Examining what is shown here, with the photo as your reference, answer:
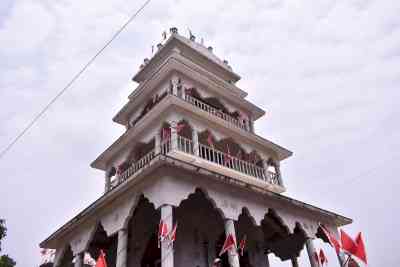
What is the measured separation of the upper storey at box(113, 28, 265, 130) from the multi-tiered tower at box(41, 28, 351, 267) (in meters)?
0.05

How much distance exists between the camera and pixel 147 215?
488 inches

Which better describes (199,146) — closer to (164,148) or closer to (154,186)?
(164,148)

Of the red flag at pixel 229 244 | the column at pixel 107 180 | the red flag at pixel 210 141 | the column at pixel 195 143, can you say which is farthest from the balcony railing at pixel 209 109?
the red flag at pixel 229 244

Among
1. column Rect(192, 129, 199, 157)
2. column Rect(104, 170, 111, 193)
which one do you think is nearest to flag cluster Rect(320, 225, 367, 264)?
column Rect(192, 129, 199, 157)

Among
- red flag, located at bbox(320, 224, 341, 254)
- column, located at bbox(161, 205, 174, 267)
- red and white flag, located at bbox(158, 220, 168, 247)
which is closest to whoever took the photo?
column, located at bbox(161, 205, 174, 267)

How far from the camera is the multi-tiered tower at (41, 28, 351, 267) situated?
9445 mm

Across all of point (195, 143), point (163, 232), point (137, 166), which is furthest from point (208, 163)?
point (163, 232)

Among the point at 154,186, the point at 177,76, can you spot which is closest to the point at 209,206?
the point at 154,186

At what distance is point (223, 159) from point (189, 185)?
5041 mm

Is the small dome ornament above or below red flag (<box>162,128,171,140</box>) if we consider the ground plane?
above

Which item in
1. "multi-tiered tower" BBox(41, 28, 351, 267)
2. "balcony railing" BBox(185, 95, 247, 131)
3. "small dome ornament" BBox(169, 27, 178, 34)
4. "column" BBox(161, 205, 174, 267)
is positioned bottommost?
"column" BBox(161, 205, 174, 267)

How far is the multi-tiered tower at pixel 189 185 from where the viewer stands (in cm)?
945

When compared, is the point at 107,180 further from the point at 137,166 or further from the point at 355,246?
the point at 355,246

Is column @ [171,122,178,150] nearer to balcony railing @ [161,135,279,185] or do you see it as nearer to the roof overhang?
balcony railing @ [161,135,279,185]
